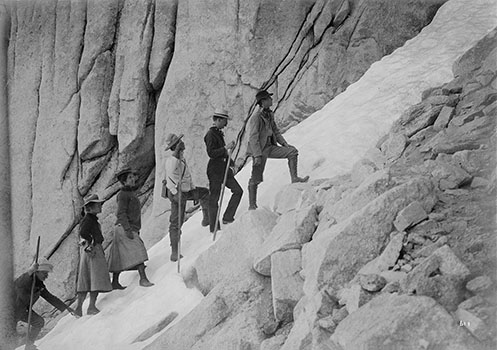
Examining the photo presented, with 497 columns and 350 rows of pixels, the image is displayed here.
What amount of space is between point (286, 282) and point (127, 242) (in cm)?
460

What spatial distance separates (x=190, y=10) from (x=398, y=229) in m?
11.8

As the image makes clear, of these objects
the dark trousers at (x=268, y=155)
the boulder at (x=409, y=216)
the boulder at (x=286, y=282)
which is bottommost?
the boulder at (x=286, y=282)

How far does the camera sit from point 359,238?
20.1 ft

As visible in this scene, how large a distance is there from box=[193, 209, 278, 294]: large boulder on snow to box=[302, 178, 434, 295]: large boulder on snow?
6.50ft

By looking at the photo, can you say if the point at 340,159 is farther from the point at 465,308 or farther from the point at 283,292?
the point at 465,308

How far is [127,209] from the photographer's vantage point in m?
10.8

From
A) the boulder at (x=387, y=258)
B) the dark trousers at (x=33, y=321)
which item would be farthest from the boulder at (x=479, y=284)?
the dark trousers at (x=33, y=321)

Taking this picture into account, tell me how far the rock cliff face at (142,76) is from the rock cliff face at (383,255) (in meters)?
5.94

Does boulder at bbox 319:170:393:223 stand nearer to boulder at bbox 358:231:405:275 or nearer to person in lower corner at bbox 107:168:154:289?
boulder at bbox 358:231:405:275

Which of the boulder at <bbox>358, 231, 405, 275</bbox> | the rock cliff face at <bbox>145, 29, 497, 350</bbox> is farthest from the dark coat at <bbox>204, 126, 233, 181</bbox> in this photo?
the boulder at <bbox>358, 231, 405, 275</bbox>

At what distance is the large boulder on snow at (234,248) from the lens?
27.3ft

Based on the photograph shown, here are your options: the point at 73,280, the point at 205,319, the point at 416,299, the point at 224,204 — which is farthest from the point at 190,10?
the point at 416,299

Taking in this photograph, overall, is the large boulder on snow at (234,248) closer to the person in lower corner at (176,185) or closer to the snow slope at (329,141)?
the snow slope at (329,141)

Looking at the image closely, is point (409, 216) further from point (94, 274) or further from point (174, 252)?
point (94, 274)
